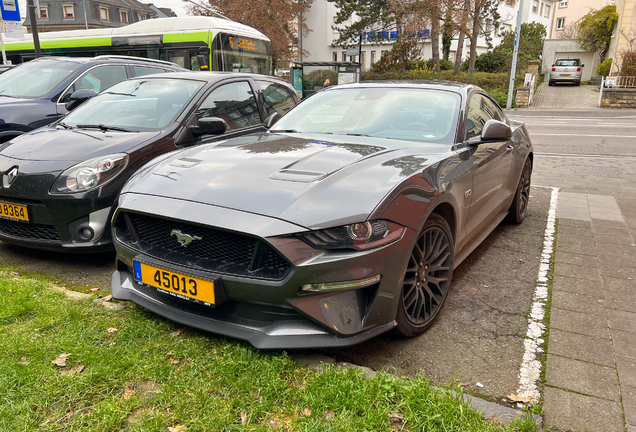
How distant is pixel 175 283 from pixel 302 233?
0.73 metres

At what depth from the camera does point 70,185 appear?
12.1 ft

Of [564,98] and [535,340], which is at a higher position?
[564,98]

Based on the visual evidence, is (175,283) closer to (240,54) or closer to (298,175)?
(298,175)

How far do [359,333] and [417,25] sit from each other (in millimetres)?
32606

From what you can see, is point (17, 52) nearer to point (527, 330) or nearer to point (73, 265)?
point (73, 265)

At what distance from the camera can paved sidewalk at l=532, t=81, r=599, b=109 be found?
2588cm

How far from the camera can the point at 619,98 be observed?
2436 centimetres

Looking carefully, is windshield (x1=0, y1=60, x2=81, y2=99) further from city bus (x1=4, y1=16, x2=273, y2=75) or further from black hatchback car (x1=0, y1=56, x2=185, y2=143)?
city bus (x1=4, y1=16, x2=273, y2=75)

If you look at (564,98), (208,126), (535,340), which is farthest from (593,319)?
(564,98)

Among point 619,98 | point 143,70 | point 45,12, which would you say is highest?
point 45,12

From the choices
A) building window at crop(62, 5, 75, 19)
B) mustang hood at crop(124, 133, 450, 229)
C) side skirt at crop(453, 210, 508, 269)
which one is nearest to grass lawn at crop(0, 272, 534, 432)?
mustang hood at crop(124, 133, 450, 229)

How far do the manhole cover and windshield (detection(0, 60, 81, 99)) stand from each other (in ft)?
26.4

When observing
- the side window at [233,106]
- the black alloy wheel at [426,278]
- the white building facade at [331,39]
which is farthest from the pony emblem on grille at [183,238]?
the white building facade at [331,39]

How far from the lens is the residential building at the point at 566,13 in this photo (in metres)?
55.4
